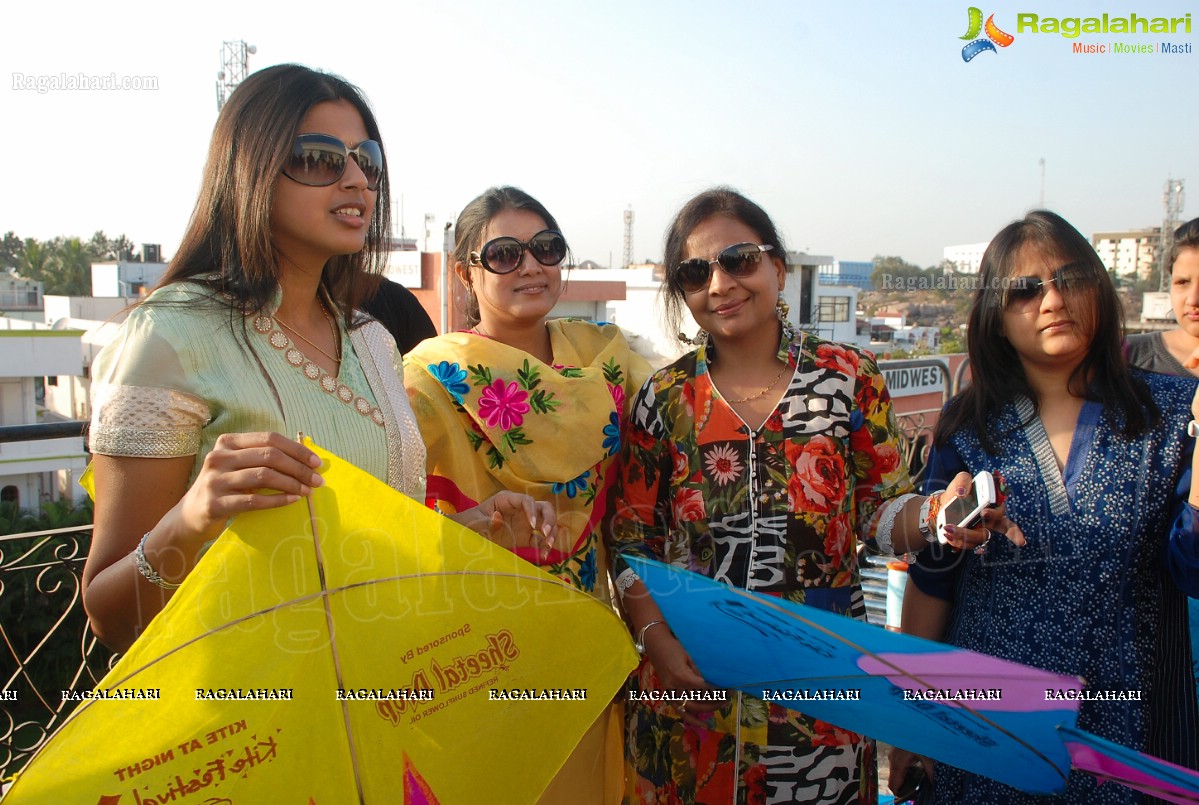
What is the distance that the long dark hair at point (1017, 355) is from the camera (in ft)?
6.03

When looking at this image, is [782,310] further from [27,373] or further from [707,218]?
[27,373]

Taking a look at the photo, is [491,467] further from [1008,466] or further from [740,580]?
[1008,466]

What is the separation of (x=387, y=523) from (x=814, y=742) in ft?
3.63

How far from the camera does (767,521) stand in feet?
6.28

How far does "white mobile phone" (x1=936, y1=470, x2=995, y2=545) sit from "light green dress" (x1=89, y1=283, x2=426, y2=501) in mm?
1057

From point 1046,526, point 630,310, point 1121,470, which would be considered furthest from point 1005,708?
point 630,310

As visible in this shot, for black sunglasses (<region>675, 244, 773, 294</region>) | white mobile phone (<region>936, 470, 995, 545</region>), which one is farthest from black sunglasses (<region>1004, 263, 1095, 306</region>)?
black sunglasses (<region>675, 244, 773, 294</region>)

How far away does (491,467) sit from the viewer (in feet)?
7.30

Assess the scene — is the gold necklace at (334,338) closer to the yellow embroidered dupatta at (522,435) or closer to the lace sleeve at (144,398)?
the lace sleeve at (144,398)

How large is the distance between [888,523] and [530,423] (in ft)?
3.04

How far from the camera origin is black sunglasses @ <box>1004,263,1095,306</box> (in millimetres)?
1846

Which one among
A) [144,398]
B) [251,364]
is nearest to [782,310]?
[251,364]

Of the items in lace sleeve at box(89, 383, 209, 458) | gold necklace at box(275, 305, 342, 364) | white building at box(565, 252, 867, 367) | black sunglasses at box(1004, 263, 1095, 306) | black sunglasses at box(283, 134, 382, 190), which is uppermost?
white building at box(565, 252, 867, 367)

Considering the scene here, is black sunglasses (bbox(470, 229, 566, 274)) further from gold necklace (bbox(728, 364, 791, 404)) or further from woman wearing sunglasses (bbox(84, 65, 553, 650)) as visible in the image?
gold necklace (bbox(728, 364, 791, 404))
